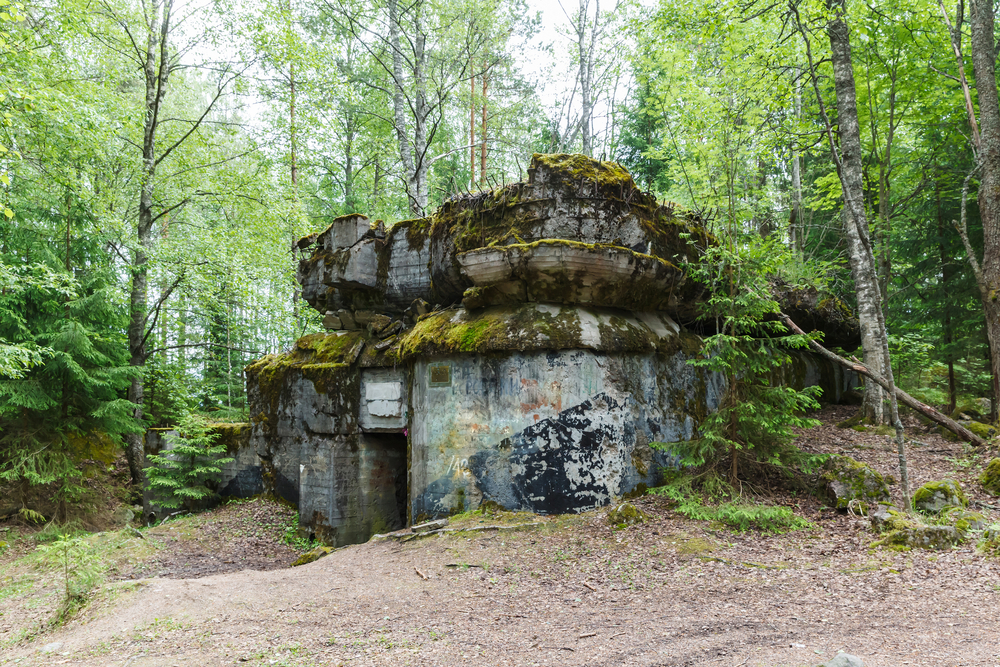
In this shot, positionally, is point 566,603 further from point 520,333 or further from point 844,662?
point 520,333

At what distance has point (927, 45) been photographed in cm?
1159

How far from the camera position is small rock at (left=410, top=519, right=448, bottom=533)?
276 inches

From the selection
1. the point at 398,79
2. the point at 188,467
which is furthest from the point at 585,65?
the point at 188,467

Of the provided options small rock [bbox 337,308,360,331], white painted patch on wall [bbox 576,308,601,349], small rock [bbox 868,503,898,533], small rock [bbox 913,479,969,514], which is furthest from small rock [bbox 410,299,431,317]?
small rock [bbox 913,479,969,514]

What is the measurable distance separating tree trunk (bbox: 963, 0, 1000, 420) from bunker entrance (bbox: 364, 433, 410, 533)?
9.36 m

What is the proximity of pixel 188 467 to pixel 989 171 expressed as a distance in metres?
14.7

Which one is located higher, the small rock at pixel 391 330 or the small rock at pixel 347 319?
the small rock at pixel 347 319

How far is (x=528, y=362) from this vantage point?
7.24 m

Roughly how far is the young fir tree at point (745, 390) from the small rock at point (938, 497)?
122 centimetres

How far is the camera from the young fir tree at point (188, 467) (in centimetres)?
1055

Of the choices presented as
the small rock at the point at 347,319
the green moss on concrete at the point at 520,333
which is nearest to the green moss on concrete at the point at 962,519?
the green moss on concrete at the point at 520,333

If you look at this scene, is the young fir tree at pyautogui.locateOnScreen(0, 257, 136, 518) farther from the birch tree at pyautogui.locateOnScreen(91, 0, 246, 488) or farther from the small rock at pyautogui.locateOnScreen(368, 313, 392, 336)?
the small rock at pyautogui.locateOnScreen(368, 313, 392, 336)

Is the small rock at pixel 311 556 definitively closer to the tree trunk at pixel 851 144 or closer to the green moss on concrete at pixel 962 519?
the green moss on concrete at pixel 962 519

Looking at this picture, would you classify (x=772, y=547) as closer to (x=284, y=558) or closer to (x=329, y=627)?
(x=329, y=627)
